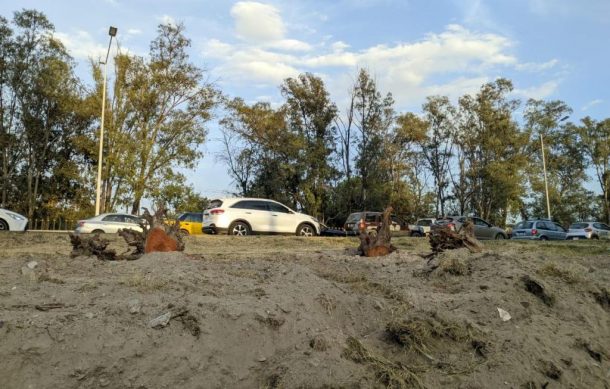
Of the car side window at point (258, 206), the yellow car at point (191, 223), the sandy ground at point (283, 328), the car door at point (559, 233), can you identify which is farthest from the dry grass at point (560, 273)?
the car door at point (559, 233)

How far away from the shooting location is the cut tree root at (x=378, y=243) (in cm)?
884

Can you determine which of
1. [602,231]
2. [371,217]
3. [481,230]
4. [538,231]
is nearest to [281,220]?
[371,217]

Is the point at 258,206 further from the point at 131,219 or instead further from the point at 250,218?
the point at 131,219

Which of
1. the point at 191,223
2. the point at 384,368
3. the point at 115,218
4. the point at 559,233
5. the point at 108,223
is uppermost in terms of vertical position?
the point at 115,218

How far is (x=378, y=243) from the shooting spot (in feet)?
29.1

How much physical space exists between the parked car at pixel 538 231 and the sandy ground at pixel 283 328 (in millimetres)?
24730

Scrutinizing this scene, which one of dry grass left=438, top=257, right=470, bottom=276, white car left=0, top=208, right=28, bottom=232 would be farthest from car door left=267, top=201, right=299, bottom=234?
dry grass left=438, top=257, right=470, bottom=276

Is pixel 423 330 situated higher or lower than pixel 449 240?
lower

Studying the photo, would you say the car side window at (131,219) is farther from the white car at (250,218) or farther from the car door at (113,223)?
the white car at (250,218)

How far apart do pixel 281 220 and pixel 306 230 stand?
4.08 feet

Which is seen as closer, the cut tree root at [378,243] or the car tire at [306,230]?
the cut tree root at [378,243]

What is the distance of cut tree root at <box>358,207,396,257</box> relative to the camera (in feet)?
29.0

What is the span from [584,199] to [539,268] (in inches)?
2159

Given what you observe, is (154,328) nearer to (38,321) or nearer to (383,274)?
(38,321)
